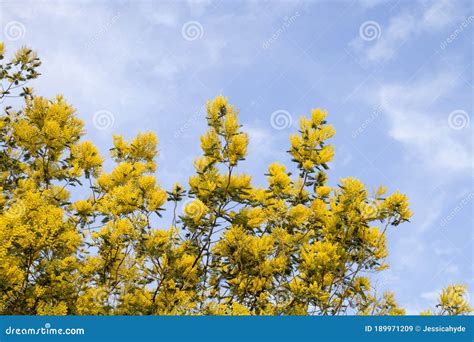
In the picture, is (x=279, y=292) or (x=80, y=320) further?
(x=279, y=292)

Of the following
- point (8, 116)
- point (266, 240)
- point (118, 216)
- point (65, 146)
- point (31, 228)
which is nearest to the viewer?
point (31, 228)

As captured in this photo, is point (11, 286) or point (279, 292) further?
point (279, 292)

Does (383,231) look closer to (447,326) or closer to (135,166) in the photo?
(447,326)

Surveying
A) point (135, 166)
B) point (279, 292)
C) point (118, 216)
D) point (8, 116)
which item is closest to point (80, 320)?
point (118, 216)

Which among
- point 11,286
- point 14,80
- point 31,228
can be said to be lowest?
point 11,286

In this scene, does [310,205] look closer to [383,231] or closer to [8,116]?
[383,231]

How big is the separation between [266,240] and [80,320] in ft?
6.67

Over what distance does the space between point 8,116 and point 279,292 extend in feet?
15.6

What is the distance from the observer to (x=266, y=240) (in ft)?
19.5

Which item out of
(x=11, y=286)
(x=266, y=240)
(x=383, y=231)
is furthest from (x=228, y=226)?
(x=11, y=286)

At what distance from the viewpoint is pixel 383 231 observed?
20.7ft

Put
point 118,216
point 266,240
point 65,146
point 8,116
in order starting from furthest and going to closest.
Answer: point 8,116, point 65,146, point 118,216, point 266,240

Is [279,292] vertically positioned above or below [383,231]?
below

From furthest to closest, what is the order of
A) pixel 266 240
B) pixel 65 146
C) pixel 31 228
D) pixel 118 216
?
pixel 65 146 < pixel 118 216 < pixel 266 240 < pixel 31 228
